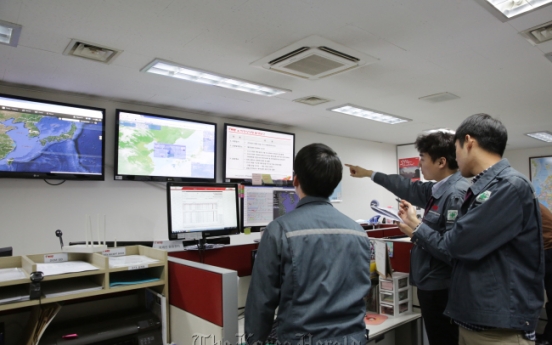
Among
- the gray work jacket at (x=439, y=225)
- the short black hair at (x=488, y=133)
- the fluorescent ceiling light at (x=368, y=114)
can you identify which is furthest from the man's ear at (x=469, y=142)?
the fluorescent ceiling light at (x=368, y=114)

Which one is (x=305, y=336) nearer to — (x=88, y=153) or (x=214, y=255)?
(x=214, y=255)

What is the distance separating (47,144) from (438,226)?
3.20 meters

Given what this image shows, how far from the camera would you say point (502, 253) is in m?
1.39

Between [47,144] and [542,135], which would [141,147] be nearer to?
[47,144]

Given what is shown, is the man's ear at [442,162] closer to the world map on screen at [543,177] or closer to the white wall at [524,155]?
the white wall at [524,155]

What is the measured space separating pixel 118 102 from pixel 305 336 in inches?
135

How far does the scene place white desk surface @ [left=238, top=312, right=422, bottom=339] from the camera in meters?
1.98

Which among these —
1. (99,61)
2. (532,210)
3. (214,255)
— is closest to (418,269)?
(532,210)

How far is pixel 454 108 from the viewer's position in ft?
14.0

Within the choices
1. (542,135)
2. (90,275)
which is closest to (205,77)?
(90,275)

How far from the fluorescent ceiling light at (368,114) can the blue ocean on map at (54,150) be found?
2.50 metres

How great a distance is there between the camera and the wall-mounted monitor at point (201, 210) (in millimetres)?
2051

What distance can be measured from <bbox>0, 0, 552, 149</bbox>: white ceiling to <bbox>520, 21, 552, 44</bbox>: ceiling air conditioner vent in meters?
0.05

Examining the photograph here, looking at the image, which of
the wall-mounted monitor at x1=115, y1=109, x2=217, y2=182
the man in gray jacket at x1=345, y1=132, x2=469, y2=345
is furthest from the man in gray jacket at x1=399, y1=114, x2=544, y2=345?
the wall-mounted monitor at x1=115, y1=109, x2=217, y2=182
